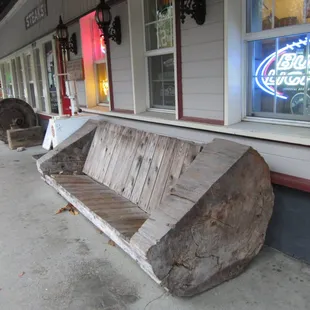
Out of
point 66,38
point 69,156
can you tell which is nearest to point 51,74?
point 66,38

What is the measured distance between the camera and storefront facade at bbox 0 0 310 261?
7.86 feet

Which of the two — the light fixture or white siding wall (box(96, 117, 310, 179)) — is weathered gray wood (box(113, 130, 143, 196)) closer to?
white siding wall (box(96, 117, 310, 179))

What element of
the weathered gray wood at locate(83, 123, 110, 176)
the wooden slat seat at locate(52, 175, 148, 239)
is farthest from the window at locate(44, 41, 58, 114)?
the wooden slat seat at locate(52, 175, 148, 239)

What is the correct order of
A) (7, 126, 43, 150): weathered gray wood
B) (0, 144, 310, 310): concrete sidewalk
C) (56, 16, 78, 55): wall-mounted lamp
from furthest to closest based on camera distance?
(7, 126, 43, 150): weathered gray wood < (56, 16, 78, 55): wall-mounted lamp < (0, 144, 310, 310): concrete sidewalk

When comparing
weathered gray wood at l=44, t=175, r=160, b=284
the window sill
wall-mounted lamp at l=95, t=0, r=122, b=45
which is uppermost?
wall-mounted lamp at l=95, t=0, r=122, b=45

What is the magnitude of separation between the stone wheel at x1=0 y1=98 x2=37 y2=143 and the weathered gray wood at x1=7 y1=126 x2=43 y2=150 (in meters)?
0.58

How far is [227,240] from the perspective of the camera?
214cm

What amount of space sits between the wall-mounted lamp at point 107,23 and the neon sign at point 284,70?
2.09 metres

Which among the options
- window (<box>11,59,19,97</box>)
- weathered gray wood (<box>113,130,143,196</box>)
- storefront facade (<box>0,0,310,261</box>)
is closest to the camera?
storefront facade (<box>0,0,310,261</box>)

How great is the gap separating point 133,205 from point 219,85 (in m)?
1.28

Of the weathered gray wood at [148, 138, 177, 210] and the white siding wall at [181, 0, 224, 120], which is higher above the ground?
the white siding wall at [181, 0, 224, 120]

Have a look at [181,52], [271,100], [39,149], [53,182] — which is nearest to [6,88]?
[39,149]

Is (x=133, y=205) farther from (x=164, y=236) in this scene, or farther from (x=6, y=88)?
(x=6, y=88)

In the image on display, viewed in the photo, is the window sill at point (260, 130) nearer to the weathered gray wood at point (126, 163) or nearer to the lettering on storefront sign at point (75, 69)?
the weathered gray wood at point (126, 163)
